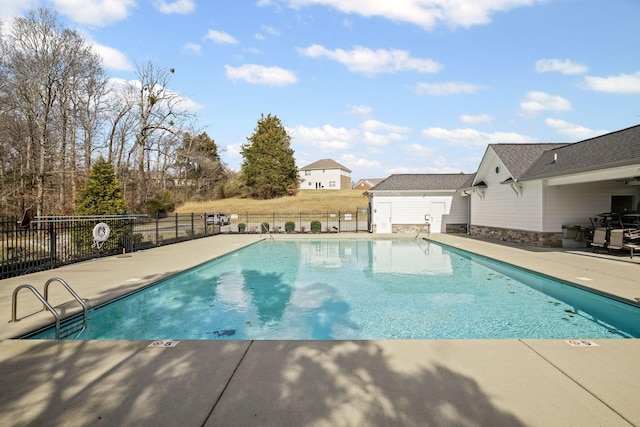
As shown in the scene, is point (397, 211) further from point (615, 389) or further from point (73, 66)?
point (73, 66)

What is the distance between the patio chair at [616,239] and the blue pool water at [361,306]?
3906 millimetres

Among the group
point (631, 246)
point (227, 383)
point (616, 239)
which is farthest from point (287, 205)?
point (227, 383)

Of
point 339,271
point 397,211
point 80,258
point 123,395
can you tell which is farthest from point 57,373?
point 397,211

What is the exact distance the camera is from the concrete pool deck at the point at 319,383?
8.29 ft

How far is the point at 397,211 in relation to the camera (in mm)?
22766

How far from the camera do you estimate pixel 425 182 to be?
23.4 m

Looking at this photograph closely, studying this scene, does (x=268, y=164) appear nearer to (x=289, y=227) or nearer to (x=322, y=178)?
(x=322, y=178)

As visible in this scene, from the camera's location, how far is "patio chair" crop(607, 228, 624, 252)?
36.3 ft

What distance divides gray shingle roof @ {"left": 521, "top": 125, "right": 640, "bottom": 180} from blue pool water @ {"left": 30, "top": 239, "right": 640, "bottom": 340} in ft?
13.8

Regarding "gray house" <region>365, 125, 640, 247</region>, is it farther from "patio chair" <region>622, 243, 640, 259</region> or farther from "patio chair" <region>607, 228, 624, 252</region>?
"patio chair" <region>622, 243, 640, 259</region>

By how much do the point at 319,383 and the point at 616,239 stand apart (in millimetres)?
12670

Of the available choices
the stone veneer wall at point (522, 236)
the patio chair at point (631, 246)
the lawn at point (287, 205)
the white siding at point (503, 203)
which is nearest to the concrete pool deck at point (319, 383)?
the patio chair at point (631, 246)

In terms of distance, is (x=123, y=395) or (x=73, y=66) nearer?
(x=123, y=395)

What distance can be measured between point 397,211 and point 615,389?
2008 centimetres
